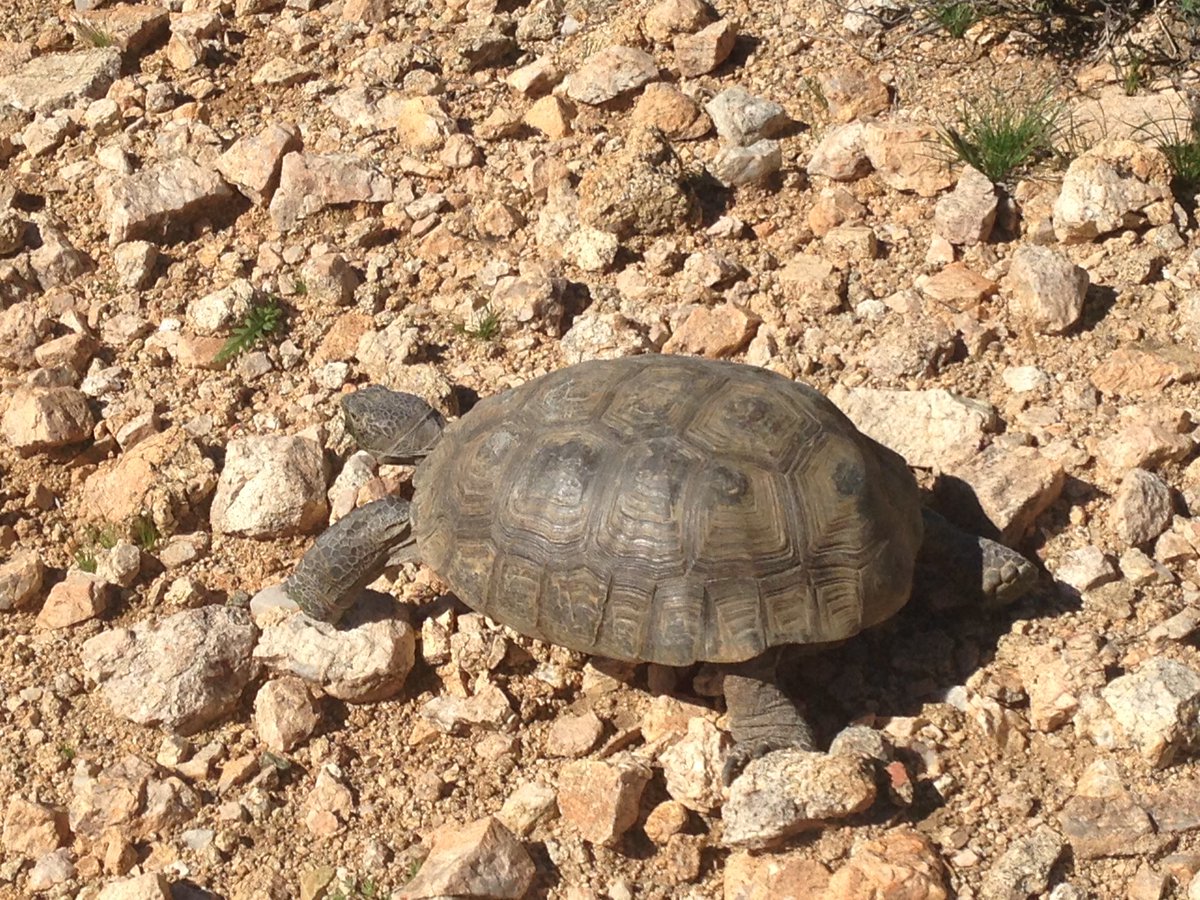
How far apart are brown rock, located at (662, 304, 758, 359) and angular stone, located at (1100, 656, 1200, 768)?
205cm

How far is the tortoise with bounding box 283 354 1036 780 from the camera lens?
3.94 meters

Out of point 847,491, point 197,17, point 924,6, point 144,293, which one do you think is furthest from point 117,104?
point 847,491

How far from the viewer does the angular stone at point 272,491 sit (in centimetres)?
487

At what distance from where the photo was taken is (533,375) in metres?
5.36

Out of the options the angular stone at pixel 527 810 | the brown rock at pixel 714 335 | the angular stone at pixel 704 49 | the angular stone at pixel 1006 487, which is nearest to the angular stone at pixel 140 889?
the angular stone at pixel 527 810

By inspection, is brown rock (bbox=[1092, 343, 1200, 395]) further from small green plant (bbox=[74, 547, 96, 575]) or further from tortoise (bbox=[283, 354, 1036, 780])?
small green plant (bbox=[74, 547, 96, 575])

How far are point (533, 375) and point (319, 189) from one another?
5.20 feet

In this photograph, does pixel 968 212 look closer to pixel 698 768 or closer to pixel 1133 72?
pixel 1133 72

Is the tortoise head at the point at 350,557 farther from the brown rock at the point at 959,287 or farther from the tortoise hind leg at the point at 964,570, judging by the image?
the brown rock at the point at 959,287

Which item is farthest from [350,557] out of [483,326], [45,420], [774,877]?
[774,877]

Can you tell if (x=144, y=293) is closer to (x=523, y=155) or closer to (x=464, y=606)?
(x=523, y=155)

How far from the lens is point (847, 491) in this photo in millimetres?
4031

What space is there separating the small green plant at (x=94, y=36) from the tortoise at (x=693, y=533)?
4121 millimetres

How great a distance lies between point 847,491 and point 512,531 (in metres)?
1.05
